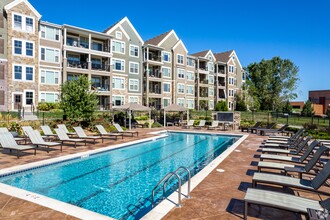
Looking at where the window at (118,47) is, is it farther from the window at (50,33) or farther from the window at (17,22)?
the window at (17,22)

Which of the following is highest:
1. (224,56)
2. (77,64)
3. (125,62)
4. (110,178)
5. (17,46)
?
(224,56)

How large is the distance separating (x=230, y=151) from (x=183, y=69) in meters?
33.3

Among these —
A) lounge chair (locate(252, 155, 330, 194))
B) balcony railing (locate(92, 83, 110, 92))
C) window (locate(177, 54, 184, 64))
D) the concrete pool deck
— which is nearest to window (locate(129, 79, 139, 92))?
balcony railing (locate(92, 83, 110, 92))

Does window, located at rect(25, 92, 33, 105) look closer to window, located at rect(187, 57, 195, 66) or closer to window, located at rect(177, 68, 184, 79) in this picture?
window, located at rect(177, 68, 184, 79)

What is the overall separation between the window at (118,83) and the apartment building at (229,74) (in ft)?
76.3

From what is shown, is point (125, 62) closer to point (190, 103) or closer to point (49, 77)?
point (49, 77)

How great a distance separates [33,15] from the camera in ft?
92.0

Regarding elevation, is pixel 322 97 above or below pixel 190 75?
below

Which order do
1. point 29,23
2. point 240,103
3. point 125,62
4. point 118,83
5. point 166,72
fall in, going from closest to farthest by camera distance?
point 29,23 → point 118,83 → point 125,62 → point 166,72 → point 240,103

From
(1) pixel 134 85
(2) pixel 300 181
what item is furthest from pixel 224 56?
(2) pixel 300 181

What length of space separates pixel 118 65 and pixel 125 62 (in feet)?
4.35

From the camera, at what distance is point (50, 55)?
96.2ft

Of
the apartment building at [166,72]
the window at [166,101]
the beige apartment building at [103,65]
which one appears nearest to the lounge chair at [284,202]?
the beige apartment building at [103,65]

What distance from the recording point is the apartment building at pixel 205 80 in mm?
47531
